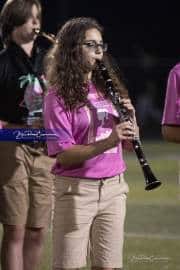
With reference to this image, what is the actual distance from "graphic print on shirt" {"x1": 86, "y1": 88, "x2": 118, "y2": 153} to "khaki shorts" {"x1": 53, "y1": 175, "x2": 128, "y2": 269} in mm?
244

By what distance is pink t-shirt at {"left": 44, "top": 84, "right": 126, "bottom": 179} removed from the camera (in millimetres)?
6238

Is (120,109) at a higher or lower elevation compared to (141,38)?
higher

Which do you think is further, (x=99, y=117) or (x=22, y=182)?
(x=22, y=182)

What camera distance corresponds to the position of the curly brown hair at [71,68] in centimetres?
628

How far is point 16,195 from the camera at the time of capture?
24.0 feet

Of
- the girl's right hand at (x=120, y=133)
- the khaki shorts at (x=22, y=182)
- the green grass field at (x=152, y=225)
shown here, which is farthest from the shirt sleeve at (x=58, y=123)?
the green grass field at (x=152, y=225)

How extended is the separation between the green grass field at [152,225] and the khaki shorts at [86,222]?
244 centimetres

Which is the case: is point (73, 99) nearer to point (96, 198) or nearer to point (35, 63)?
point (96, 198)

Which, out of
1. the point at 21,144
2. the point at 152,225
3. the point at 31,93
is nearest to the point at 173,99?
the point at 31,93

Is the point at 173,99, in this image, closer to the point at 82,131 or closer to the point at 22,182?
the point at 82,131

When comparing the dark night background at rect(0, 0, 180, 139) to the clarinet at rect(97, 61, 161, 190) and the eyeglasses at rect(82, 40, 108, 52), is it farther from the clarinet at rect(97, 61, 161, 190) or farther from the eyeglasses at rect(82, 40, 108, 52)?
the eyeglasses at rect(82, 40, 108, 52)

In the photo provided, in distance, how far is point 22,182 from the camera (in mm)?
7324

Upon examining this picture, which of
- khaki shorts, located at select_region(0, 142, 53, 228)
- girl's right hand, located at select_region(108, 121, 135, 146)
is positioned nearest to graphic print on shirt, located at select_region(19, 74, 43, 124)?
khaki shorts, located at select_region(0, 142, 53, 228)

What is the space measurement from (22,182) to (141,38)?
22.1 m
